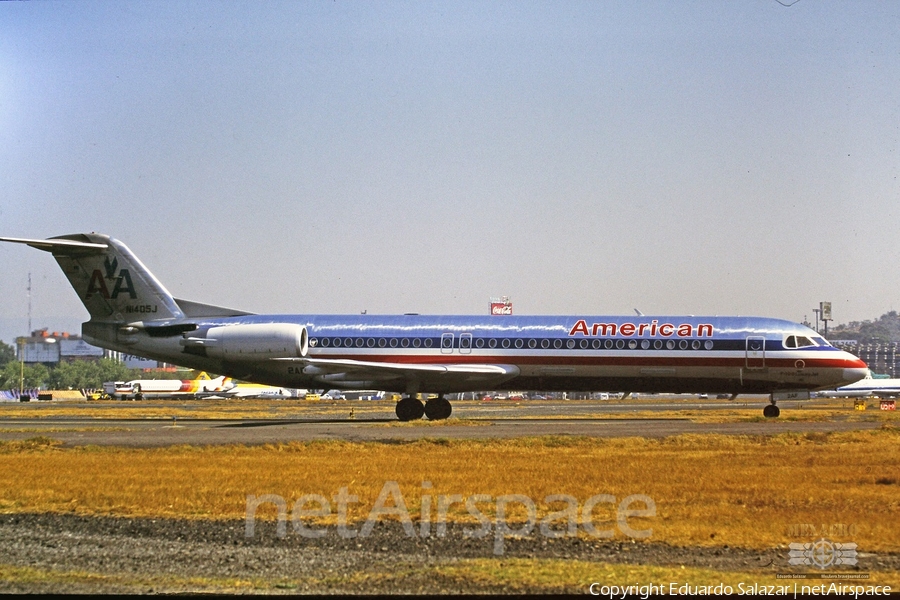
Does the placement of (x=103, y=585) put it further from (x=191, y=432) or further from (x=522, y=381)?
(x=522, y=381)

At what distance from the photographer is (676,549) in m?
11.8

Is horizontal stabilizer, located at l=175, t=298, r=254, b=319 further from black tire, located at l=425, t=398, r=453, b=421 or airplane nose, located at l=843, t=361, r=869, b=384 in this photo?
airplane nose, located at l=843, t=361, r=869, b=384

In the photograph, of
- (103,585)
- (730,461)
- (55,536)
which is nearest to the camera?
(103,585)

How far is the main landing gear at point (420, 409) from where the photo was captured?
3809 cm

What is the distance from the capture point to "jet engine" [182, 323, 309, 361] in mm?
36312

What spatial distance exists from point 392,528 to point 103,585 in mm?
4326

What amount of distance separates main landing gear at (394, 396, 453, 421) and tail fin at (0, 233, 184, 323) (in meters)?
9.47

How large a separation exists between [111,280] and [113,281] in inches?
3.3

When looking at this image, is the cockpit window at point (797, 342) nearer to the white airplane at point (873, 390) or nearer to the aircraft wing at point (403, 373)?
the aircraft wing at point (403, 373)

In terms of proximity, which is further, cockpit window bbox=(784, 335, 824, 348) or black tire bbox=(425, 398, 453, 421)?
black tire bbox=(425, 398, 453, 421)

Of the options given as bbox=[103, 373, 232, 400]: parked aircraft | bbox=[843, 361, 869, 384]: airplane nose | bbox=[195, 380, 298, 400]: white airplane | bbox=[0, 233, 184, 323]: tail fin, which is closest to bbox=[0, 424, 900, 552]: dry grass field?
bbox=[843, 361, 869, 384]: airplane nose

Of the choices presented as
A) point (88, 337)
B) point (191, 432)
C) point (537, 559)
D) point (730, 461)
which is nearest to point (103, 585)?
point (537, 559)

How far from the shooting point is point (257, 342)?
1439 inches

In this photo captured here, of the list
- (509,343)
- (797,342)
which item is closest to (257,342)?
(509,343)
